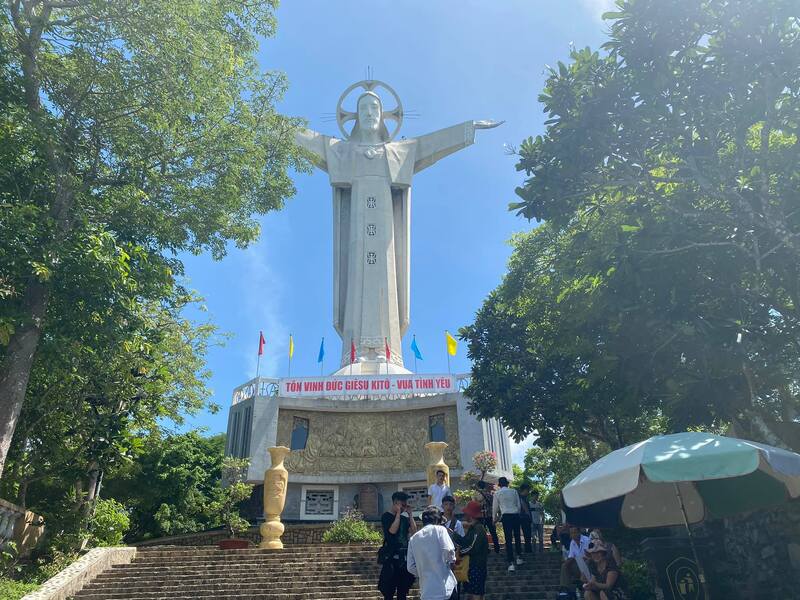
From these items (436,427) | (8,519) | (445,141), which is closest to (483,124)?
(445,141)

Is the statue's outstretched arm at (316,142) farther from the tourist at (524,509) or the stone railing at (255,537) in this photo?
the tourist at (524,509)

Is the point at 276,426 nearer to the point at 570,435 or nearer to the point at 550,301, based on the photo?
the point at 570,435

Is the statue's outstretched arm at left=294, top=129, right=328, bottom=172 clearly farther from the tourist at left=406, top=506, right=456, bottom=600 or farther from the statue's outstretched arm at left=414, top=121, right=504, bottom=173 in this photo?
the tourist at left=406, top=506, right=456, bottom=600

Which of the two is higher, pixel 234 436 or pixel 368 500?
pixel 234 436

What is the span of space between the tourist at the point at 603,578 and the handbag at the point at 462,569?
1.52 m

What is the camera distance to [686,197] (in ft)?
28.1

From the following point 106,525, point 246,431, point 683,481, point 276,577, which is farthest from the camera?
point 246,431

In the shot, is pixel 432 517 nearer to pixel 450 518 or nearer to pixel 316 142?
pixel 450 518

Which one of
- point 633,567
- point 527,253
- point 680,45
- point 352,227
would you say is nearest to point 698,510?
point 633,567

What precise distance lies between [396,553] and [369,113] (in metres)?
29.4

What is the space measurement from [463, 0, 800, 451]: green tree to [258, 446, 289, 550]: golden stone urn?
7.87 metres

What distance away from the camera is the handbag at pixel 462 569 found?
5.82 m

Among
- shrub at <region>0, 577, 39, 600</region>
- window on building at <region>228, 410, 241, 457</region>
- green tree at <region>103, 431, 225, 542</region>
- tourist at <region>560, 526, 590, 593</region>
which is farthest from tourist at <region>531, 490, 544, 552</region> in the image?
green tree at <region>103, 431, 225, 542</region>

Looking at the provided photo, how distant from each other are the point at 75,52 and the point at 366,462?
16825mm
